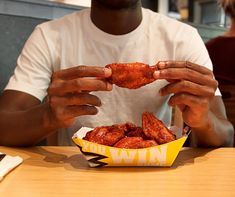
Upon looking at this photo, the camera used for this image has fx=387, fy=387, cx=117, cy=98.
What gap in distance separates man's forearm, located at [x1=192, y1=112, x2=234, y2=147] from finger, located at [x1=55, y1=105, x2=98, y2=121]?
0.37m

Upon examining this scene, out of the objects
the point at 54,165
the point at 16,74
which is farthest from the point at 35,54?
the point at 54,165

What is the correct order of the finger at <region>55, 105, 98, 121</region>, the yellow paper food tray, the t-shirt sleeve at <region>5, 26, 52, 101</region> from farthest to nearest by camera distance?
the t-shirt sleeve at <region>5, 26, 52, 101</region>
the finger at <region>55, 105, 98, 121</region>
the yellow paper food tray

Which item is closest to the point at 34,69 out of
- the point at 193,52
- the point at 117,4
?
the point at 117,4

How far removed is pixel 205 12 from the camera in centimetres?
458

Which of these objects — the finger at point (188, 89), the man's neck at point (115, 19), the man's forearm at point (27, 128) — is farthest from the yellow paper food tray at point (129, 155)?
the man's neck at point (115, 19)

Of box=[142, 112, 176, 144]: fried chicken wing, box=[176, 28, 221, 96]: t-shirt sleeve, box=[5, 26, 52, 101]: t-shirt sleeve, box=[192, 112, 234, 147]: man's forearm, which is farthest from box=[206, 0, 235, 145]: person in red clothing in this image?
box=[142, 112, 176, 144]: fried chicken wing

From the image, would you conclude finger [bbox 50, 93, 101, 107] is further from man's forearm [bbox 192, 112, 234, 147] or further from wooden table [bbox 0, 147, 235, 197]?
man's forearm [bbox 192, 112, 234, 147]

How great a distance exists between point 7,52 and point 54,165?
1124 mm

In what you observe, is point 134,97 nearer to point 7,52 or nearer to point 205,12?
point 7,52

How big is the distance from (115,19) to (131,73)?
0.57 metres

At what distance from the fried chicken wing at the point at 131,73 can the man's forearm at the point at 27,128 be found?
28 cm

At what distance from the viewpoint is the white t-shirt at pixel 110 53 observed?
4.67 feet

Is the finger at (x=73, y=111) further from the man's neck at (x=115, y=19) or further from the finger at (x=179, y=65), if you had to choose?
the man's neck at (x=115, y=19)

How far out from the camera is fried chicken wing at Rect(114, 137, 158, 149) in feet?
3.01
